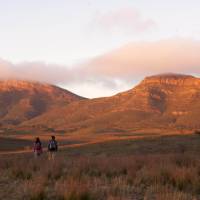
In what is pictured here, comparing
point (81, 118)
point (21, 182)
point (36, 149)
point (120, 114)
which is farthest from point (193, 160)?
point (81, 118)

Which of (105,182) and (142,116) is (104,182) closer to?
(105,182)

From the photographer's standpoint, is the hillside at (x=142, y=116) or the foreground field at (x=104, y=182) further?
the hillside at (x=142, y=116)

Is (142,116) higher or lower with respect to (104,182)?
higher

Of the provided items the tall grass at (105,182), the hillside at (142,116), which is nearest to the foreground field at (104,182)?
the tall grass at (105,182)

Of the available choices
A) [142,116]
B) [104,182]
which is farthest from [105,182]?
[142,116]

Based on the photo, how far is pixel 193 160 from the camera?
20797 mm

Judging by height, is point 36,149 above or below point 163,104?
below

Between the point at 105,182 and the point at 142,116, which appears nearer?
the point at 105,182

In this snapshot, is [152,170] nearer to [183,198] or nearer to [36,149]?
[183,198]

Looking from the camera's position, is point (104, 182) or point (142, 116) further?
point (142, 116)

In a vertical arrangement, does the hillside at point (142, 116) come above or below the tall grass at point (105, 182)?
above

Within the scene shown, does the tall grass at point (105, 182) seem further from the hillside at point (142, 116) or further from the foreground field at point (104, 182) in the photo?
the hillside at point (142, 116)

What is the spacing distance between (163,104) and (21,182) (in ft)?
601

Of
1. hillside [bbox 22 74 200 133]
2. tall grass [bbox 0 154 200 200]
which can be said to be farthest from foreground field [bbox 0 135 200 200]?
hillside [bbox 22 74 200 133]
